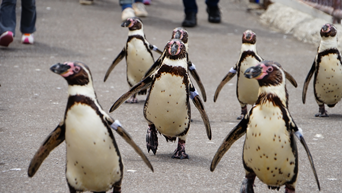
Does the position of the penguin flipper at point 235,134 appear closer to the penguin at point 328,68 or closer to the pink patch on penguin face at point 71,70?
the pink patch on penguin face at point 71,70

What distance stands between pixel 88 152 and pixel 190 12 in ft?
24.6

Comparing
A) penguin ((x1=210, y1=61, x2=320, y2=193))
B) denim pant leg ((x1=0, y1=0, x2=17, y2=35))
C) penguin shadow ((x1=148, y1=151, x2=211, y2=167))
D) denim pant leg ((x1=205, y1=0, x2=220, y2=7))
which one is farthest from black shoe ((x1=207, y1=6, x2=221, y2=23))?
penguin ((x1=210, y1=61, x2=320, y2=193))

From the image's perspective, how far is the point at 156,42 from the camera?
8766 mm

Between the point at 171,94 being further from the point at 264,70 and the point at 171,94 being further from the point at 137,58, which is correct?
the point at 137,58

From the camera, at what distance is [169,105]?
364cm


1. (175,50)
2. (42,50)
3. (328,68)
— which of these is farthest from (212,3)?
(175,50)

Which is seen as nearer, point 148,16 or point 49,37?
point 49,37

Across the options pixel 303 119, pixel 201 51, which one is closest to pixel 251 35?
pixel 303 119

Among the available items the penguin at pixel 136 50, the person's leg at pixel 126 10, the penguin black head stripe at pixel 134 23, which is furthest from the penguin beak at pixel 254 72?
the person's leg at pixel 126 10

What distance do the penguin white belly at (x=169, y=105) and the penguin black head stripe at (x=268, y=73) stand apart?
2.99 ft

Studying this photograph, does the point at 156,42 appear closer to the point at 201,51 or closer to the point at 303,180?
the point at 201,51

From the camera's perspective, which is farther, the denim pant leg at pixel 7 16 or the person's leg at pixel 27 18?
the person's leg at pixel 27 18

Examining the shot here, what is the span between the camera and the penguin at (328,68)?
4.95 m

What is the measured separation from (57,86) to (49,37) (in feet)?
9.53
